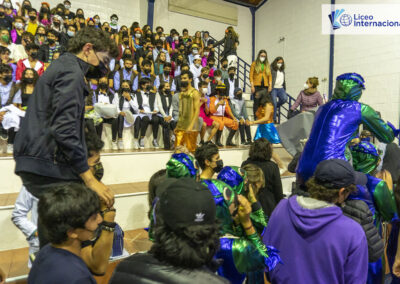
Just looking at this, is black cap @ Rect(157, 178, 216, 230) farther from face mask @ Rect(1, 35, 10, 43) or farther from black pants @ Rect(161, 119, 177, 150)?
face mask @ Rect(1, 35, 10, 43)

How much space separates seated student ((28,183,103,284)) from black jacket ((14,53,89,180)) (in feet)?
0.69

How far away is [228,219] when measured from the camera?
1533mm

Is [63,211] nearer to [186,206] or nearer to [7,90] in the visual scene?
[186,206]

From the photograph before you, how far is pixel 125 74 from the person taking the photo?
676 cm

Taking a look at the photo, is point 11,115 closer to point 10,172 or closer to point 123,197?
point 10,172

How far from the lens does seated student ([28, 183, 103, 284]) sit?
1.02 metres

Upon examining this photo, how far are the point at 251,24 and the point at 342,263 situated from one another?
13.8 m

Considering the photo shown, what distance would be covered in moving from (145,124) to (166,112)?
0.70m

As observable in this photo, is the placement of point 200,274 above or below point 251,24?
below

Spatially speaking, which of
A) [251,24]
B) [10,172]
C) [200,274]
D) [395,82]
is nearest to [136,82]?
[10,172]

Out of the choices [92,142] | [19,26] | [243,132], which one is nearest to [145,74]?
[243,132]

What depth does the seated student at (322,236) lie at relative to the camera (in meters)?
1.31

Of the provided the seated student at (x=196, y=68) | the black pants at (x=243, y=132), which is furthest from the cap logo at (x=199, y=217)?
the seated student at (x=196, y=68)

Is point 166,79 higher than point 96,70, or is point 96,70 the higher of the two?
point 166,79
